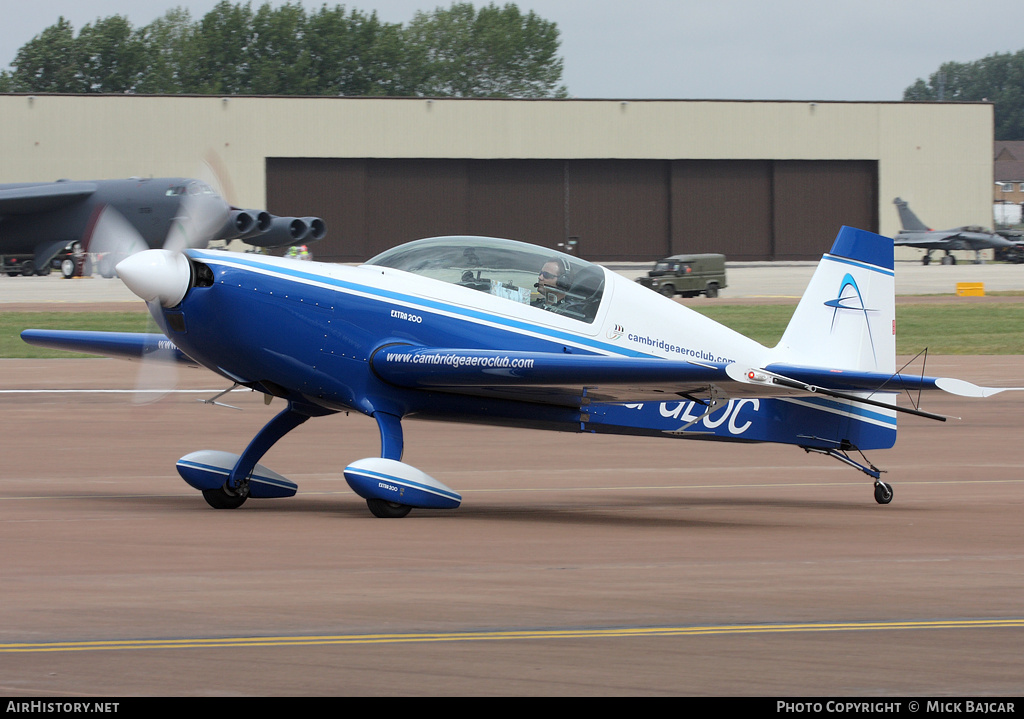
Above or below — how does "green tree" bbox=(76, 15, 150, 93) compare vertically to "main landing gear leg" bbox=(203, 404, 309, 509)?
above

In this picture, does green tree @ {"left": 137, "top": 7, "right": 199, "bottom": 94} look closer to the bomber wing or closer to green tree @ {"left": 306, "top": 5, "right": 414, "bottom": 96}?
green tree @ {"left": 306, "top": 5, "right": 414, "bottom": 96}

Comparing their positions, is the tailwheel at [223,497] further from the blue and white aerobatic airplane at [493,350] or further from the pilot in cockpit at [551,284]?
the pilot in cockpit at [551,284]

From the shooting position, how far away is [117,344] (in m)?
12.0

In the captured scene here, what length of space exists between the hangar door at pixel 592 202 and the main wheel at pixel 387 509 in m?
61.7

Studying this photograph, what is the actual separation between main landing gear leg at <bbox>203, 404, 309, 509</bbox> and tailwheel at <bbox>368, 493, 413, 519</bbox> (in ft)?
4.36

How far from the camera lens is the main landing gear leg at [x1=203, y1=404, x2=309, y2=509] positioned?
10.7 meters

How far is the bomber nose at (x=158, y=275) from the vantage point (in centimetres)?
945

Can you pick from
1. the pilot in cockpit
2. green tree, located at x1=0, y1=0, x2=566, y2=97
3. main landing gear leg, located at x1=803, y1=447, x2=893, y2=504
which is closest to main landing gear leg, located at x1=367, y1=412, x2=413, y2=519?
the pilot in cockpit

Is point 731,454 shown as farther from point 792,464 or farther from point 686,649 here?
point 686,649

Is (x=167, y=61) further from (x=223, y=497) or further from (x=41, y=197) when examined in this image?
(x=223, y=497)

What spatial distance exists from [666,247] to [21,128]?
1523 inches

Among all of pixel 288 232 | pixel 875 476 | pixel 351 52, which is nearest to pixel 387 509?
pixel 875 476

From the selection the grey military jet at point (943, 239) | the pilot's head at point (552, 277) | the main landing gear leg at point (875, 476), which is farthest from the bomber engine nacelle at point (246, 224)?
the main landing gear leg at point (875, 476)
